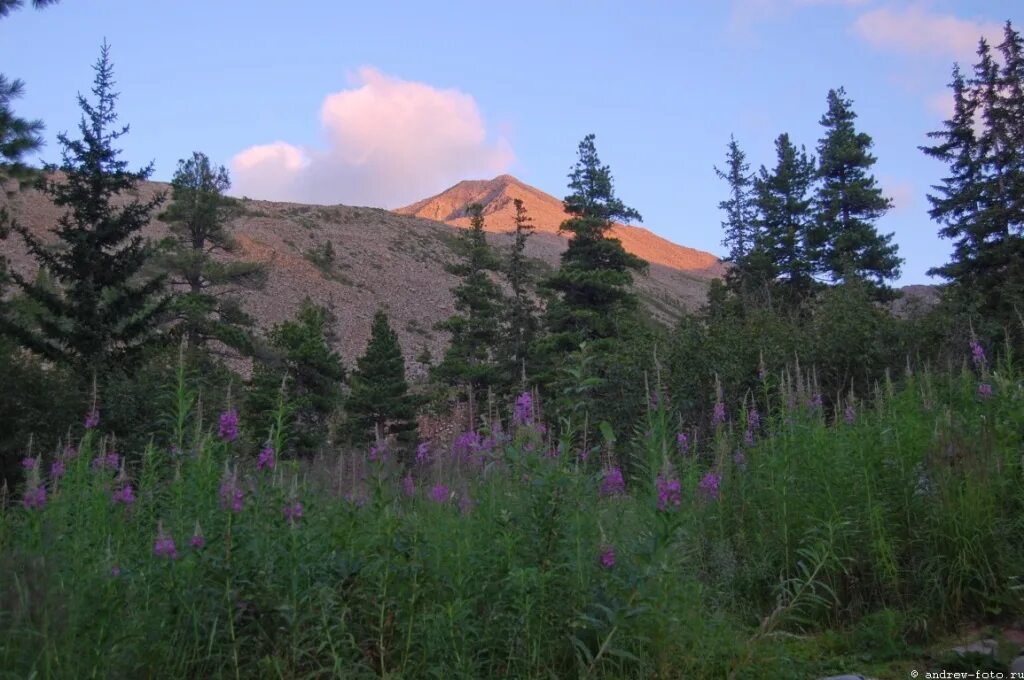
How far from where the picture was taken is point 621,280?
3045cm

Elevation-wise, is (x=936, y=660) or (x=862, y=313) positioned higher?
(x=862, y=313)

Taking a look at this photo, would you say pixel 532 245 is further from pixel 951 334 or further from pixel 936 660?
pixel 936 660

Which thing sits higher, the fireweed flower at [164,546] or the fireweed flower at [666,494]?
the fireweed flower at [666,494]

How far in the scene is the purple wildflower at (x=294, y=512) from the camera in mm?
3736

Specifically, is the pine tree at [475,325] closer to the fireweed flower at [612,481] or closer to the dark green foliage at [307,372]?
the dark green foliage at [307,372]

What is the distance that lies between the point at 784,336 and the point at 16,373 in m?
19.1

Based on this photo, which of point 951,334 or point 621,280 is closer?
point 951,334

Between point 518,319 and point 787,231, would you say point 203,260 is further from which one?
point 787,231

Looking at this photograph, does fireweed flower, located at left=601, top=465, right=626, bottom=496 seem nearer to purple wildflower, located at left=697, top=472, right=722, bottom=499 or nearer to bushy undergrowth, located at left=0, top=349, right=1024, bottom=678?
bushy undergrowth, located at left=0, top=349, right=1024, bottom=678

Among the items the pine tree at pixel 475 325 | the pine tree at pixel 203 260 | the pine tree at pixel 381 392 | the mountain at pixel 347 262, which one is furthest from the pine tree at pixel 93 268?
the mountain at pixel 347 262

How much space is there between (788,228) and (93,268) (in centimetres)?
3239

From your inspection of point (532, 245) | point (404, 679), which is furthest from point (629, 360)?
point (532, 245)

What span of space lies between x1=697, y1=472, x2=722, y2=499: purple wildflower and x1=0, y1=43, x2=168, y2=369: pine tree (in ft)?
59.4

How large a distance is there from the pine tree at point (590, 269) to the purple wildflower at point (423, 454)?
22.4 meters
